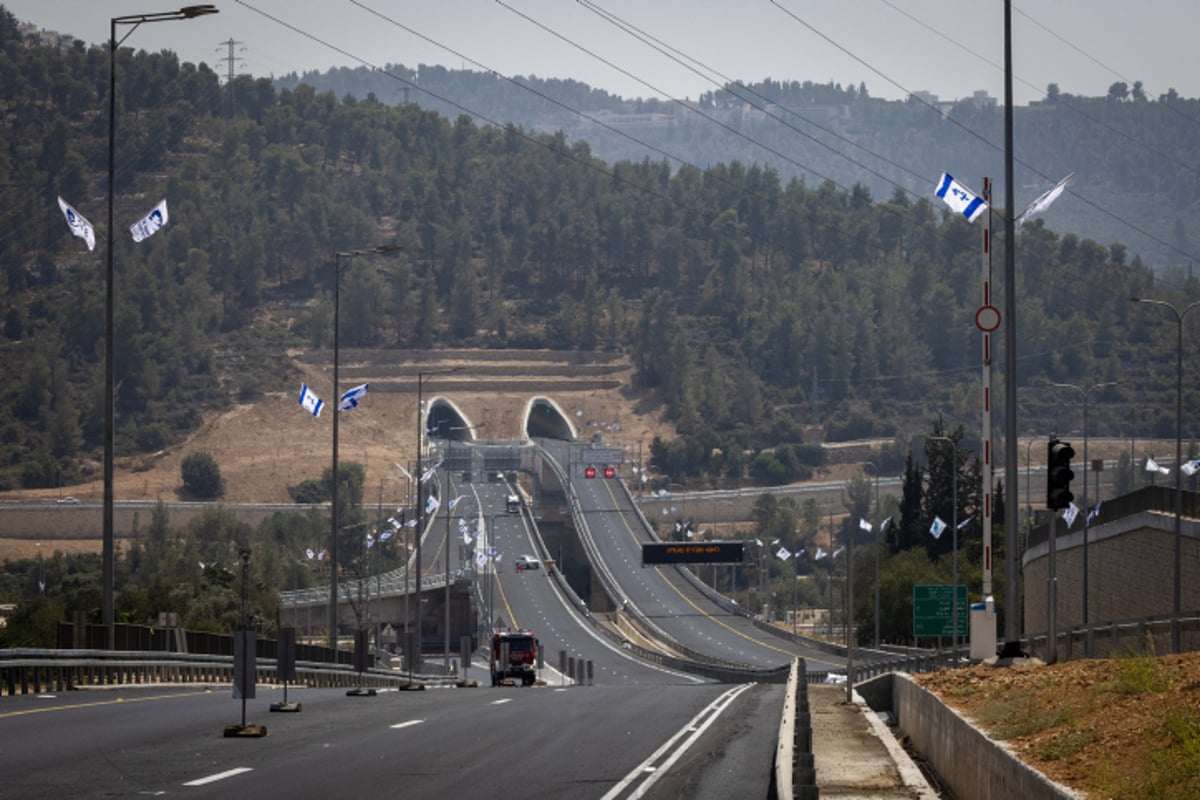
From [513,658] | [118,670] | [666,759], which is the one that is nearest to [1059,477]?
[666,759]

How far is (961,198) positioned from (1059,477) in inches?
358

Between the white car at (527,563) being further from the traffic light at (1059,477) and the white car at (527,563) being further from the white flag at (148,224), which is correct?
the traffic light at (1059,477)

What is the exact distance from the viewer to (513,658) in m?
89.0

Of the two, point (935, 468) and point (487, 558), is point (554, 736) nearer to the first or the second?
point (935, 468)

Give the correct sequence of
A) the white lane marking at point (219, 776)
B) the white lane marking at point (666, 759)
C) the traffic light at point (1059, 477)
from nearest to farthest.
A: the white lane marking at point (219, 776) → the white lane marking at point (666, 759) → the traffic light at point (1059, 477)

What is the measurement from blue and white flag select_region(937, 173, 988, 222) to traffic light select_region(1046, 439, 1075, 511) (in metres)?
6.26

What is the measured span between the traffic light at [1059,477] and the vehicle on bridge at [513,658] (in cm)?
5966

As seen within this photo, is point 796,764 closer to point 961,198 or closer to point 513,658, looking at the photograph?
point 961,198

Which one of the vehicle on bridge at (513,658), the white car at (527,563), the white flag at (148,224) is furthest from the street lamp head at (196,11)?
the white car at (527,563)

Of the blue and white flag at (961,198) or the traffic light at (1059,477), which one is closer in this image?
the traffic light at (1059,477)

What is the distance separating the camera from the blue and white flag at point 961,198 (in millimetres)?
36312

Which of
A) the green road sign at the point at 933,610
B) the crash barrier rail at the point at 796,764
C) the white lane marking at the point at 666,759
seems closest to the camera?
the crash barrier rail at the point at 796,764

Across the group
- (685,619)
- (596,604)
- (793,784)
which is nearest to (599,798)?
(793,784)

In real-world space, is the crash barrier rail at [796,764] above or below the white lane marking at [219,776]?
above
